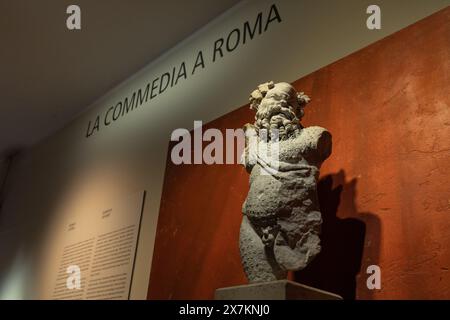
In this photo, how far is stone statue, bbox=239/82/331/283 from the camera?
6.11ft

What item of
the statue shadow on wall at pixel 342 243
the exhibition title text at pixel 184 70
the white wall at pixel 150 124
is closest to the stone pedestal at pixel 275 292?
the statue shadow on wall at pixel 342 243

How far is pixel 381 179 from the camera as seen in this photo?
2199mm

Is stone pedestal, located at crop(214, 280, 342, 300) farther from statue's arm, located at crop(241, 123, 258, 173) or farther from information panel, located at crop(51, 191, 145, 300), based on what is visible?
information panel, located at crop(51, 191, 145, 300)

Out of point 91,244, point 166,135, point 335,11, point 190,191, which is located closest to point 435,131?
point 335,11

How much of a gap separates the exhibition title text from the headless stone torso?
60.6 inches

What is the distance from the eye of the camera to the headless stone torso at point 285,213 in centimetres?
186

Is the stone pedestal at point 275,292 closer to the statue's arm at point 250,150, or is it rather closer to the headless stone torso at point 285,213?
the headless stone torso at point 285,213

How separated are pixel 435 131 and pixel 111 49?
3056mm

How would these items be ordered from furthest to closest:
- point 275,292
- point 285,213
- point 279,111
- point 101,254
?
point 101,254 < point 279,111 < point 285,213 < point 275,292

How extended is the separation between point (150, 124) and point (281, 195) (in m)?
2.39

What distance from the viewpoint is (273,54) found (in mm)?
3146

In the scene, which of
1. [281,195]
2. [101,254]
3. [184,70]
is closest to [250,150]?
[281,195]

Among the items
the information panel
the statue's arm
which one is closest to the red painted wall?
the statue's arm

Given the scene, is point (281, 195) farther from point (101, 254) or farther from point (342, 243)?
point (101, 254)
